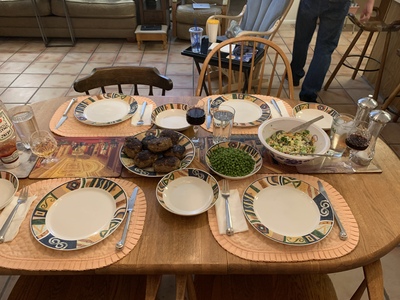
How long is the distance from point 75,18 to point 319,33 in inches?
120

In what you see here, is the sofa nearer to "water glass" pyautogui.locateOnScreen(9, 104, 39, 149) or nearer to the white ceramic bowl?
"water glass" pyautogui.locateOnScreen(9, 104, 39, 149)

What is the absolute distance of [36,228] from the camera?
0.83 metres

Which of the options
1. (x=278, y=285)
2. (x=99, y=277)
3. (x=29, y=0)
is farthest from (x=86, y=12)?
(x=278, y=285)

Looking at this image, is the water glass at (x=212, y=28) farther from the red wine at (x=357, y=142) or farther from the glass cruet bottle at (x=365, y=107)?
the red wine at (x=357, y=142)

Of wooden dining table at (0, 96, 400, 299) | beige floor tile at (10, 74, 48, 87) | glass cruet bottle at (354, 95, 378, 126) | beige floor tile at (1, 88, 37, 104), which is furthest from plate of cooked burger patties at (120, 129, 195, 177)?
beige floor tile at (10, 74, 48, 87)

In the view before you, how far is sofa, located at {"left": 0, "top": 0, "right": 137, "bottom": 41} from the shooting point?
3.74 meters

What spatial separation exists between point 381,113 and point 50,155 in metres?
1.17

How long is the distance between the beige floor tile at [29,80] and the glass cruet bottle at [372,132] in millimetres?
3117

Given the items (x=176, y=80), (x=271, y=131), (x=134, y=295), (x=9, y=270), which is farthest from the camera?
(x=176, y=80)

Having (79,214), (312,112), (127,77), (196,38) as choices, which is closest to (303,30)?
(196,38)

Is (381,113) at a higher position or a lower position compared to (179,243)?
higher

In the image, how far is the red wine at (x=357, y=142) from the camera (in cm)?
101

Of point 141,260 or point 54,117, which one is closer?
point 141,260

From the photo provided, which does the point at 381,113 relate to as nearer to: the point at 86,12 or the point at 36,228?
the point at 36,228
